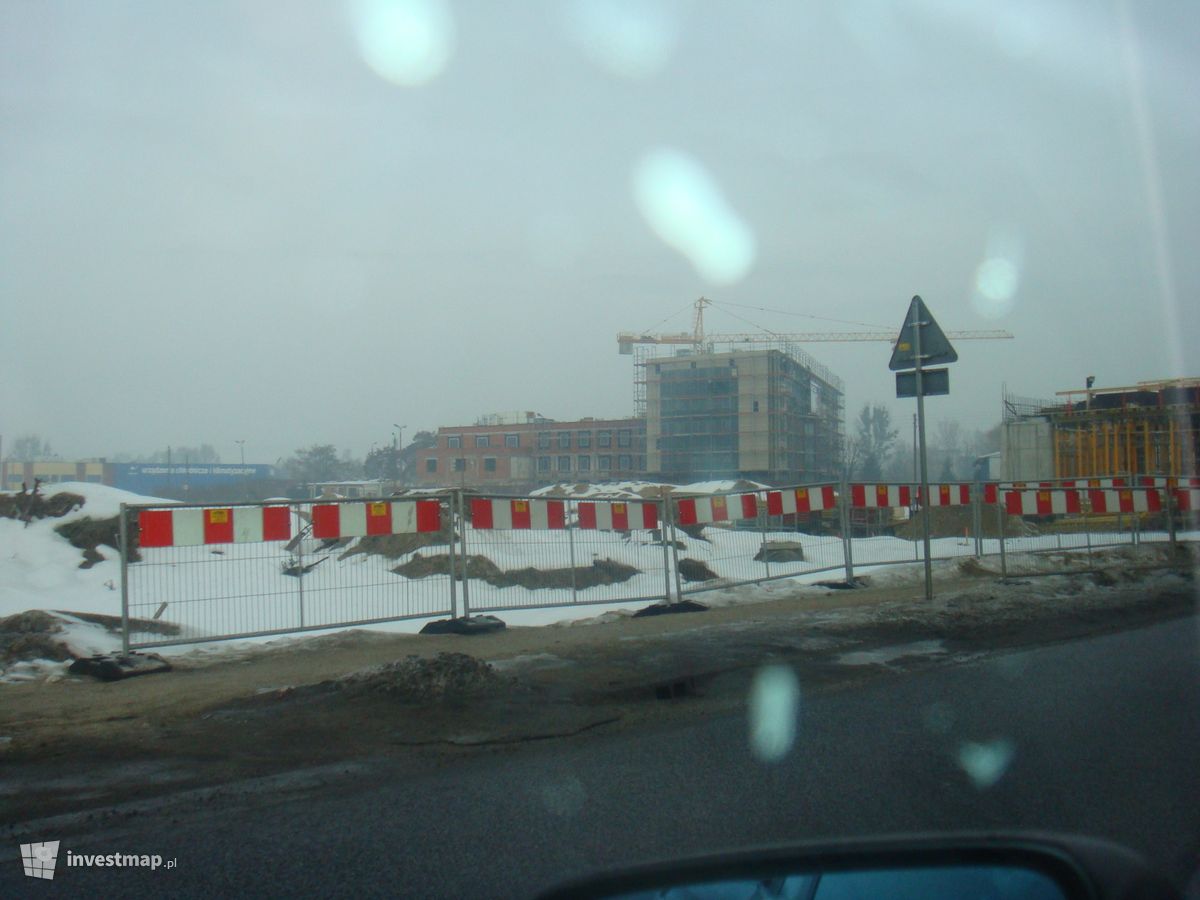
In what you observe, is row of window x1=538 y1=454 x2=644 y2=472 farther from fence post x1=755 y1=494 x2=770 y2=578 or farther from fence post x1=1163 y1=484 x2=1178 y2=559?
fence post x1=755 y1=494 x2=770 y2=578

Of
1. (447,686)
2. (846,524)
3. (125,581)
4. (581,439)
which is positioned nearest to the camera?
(447,686)

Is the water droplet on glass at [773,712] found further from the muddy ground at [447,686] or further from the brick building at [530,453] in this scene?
the brick building at [530,453]

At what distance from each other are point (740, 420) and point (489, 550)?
5375 centimetres

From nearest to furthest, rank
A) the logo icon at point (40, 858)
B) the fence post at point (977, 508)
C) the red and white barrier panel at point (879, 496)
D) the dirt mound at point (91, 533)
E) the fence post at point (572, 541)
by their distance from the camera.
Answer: the logo icon at point (40, 858) < the fence post at point (572, 541) < the red and white barrier panel at point (879, 496) < the fence post at point (977, 508) < the dirt mound at point (91, 533)

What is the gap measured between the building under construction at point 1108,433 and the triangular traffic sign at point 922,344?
29.2m

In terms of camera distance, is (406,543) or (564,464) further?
(564,464)

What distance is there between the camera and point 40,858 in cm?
428

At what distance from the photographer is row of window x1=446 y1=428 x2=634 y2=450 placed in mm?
62969

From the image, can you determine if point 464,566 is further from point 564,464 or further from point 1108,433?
point 564,464

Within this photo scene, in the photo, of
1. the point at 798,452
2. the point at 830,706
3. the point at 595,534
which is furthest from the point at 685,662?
the point at 798,452

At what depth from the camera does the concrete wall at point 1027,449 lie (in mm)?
44656

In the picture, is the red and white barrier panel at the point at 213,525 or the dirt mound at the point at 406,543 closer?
the red and white barrier panel at the point at 213,525

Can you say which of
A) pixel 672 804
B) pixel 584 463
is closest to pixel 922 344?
pixel 672 804

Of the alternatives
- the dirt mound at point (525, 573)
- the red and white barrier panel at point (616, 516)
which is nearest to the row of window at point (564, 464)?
the dirt mound at point (525, 573)
